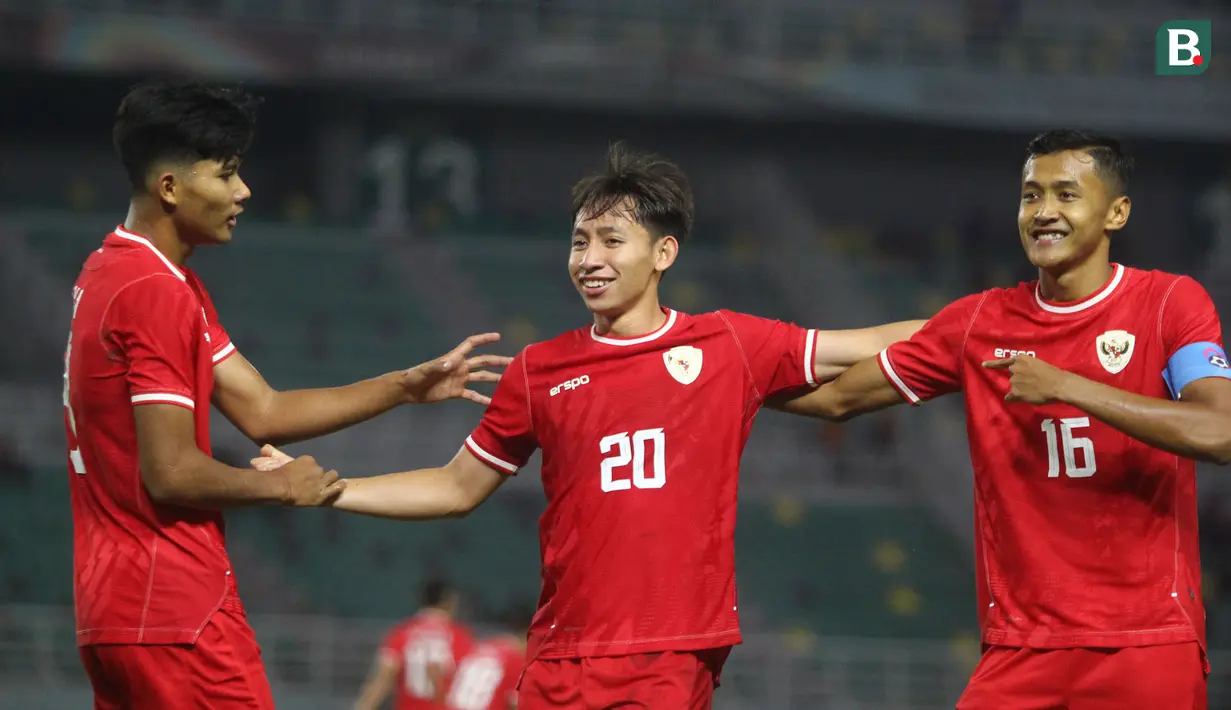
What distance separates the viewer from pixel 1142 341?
452 cm

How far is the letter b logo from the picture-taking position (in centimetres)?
2053

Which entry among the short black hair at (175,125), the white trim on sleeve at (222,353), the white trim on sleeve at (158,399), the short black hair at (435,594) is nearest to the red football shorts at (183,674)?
the white trim on sleeve at (158,399)

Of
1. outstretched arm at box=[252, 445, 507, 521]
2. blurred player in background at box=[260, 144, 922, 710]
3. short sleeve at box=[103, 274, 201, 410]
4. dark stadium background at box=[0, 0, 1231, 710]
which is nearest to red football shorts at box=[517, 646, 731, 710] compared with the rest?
blurred player in background at box=[260, 144, 922, 710]

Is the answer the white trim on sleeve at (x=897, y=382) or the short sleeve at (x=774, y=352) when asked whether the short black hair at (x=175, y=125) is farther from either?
the white trim on sleeve at (x=897, y=382)

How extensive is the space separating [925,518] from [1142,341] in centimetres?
1344

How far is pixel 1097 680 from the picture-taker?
14.3ft

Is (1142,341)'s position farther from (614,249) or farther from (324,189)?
(324,189)

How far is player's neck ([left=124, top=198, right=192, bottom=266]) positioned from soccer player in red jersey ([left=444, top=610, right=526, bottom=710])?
5637 mm

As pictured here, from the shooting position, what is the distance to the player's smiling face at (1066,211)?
4.61 meters

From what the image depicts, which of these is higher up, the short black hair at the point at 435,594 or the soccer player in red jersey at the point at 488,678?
the short black hair at the point at 435,594

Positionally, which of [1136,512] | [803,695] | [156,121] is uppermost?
[156,121]

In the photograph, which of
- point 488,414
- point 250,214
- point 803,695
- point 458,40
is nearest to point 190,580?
point 488,414

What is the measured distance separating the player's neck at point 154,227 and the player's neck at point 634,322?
1304 millimetres

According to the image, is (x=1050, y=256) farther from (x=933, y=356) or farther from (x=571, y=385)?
(x=571, y=385)
